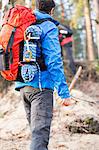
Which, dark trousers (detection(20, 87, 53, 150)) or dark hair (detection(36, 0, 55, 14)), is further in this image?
dark hair (detection(36, 0, 55, 14))

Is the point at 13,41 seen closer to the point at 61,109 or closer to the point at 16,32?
the point at 16,32

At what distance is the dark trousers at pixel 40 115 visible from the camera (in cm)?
493

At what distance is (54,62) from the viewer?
16.0 ft

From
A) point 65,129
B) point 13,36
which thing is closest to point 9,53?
point 13,36

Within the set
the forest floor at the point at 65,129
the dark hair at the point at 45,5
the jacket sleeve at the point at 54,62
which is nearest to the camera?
the jacket sleeve at the point at 54,62

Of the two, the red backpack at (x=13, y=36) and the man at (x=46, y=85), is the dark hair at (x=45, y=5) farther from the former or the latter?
the red backpack at (x=13, y=36)

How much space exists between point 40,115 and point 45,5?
4.74 ft

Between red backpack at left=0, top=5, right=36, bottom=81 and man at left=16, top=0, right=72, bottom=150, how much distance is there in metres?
0.17

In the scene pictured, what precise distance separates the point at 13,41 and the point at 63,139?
2.96m

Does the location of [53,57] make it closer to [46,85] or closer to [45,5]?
[46,85]

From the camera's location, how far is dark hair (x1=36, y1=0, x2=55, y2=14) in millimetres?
5074

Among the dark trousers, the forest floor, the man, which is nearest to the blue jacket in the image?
the man

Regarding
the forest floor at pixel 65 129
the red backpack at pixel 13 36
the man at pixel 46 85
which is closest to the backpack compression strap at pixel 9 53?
the red backpack at pixel 13 36

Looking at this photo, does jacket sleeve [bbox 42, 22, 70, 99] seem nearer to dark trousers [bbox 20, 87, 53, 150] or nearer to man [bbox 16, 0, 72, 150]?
man [bbox 16, 0, 72, 150]
